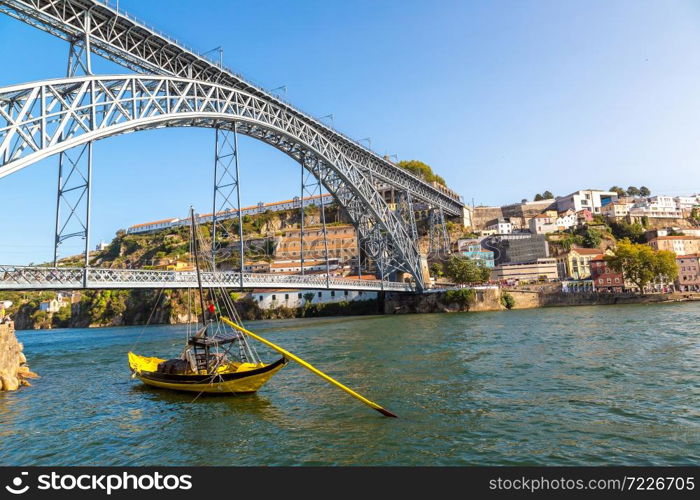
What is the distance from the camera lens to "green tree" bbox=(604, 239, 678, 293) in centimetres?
5609

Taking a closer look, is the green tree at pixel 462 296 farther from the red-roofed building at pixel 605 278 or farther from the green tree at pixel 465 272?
the red-roofed building at pixel 605 278

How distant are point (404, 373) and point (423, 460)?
8.00 metres

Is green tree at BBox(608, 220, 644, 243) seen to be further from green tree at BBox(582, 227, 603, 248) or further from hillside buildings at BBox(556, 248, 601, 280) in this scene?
hillside buildings at BBox(556, 248, 601, 280)

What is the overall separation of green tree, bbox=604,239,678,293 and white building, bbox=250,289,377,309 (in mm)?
34074

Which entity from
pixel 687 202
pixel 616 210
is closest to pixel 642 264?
pixel 616 210

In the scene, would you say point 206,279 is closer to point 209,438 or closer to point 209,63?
point 209,63

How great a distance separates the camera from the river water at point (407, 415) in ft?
27.0

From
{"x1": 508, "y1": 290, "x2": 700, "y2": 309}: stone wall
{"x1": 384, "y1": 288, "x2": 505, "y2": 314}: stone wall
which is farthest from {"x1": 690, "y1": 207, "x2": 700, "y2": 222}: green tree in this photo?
{"x1": 384, "y1": 288, "x2": 505, "y2": 314}: stone wall

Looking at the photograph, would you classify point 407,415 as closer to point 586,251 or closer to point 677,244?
point 586,251

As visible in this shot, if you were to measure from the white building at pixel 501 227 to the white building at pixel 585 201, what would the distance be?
16.5 meters

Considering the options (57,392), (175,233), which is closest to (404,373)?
(57,392)

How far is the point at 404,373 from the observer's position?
1577cm

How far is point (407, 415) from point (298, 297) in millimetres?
60164

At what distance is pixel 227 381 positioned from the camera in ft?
44.4
